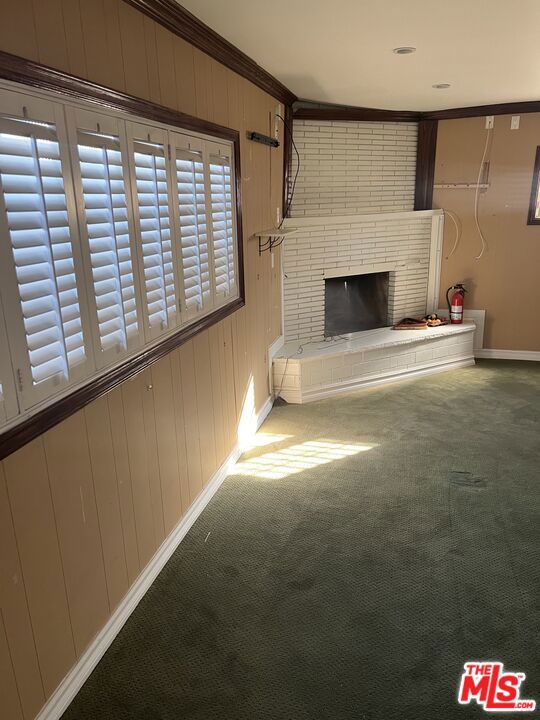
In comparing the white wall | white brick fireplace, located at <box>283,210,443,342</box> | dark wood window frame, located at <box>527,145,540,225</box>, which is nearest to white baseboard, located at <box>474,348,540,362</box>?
white brick fireplace, located at <box>283,210,443,342</box>

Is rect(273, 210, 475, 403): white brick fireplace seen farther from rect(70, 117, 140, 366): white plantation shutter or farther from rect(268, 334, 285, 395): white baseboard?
rect(70, 117, 140, 366): white plantation shutter

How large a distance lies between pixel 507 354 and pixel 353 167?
2.60 meters

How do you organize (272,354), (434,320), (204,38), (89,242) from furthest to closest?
(434,320), (272,354), (204,38), (89,242)

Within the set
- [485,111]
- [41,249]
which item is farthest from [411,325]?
[41,249]

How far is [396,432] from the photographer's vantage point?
402 cm

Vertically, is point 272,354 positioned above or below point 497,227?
below

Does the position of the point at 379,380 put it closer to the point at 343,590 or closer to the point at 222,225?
the point at 222,225

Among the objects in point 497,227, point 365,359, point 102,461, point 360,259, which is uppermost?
point 497,227

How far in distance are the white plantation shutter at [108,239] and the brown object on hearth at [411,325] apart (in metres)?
3.78

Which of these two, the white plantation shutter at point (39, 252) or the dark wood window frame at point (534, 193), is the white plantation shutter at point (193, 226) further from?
the dark wood window frame at point (534, 193)

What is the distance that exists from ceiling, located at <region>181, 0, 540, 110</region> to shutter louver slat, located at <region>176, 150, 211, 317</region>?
0.67 m

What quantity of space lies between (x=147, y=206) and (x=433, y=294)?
422cm

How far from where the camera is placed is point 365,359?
493cm

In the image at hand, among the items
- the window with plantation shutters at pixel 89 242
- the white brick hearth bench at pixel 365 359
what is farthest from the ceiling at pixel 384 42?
the white brick hearth bench at pixel 365 359
